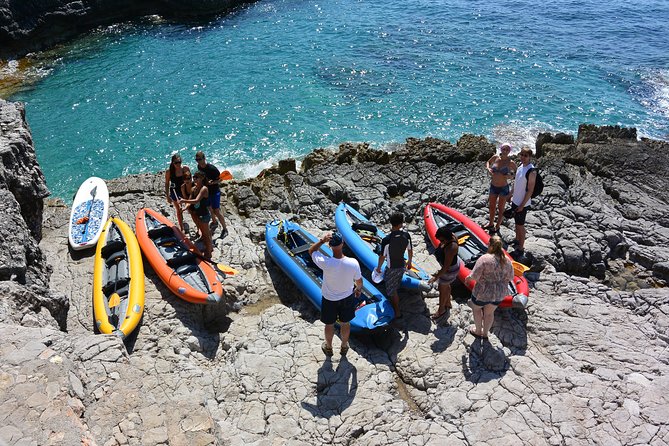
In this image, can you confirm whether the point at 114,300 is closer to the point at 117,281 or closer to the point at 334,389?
the point at 117,281

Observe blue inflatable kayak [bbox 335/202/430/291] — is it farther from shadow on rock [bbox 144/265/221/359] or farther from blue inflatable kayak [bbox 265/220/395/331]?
shadow on rock [bbox 144/265/221/359]

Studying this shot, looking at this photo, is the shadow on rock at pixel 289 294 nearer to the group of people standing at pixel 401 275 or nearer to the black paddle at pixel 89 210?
the group of people standing at pixel 401 275

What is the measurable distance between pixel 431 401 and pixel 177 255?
5.43 meters

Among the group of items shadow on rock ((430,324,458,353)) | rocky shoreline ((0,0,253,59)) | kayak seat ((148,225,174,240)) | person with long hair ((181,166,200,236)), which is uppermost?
rocky shoreline ((0,0,253,59))

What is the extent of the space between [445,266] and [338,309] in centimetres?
179

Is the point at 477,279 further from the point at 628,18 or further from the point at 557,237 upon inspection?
the point at 628,18

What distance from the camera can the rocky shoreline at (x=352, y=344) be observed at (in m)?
5.47

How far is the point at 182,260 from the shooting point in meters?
9.09

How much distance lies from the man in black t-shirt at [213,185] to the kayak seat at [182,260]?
1057 mm

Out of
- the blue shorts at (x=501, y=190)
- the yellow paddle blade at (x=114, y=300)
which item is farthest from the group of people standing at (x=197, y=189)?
the blue shorts at (x=501, y=190)

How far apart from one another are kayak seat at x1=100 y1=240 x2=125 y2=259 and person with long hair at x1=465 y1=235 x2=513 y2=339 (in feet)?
22.1

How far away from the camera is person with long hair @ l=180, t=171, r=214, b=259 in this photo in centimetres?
886

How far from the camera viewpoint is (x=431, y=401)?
645 centimetres

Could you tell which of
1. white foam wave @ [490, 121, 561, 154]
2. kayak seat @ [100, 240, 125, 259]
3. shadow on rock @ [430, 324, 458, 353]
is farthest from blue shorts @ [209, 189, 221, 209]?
white foam wave @ [490, 121, 561, 154]
